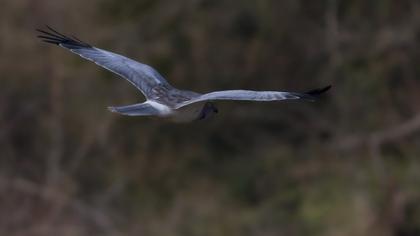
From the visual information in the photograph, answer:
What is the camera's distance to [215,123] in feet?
45.7

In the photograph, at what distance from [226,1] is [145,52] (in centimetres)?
89

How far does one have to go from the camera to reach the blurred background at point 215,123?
43.2 ft

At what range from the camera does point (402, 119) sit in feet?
44.5

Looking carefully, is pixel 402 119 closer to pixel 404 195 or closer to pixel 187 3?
pixel 404 195

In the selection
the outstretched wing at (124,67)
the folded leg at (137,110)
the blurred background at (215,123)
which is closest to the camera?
the folded leg at (137,110)

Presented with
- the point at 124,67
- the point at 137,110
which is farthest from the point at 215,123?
the point at 137,110

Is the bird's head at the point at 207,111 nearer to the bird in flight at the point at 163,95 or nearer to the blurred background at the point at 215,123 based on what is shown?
the bird in flight at the point at 163,95

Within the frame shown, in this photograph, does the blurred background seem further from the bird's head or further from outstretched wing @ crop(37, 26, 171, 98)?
the bird's head

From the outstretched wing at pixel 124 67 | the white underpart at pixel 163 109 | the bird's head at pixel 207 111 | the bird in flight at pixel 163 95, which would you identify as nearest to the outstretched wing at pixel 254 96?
the bird in flight at pixel 163 95

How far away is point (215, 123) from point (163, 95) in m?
7.07

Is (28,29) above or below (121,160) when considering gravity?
above

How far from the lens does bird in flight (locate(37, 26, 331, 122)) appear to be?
6.19 m

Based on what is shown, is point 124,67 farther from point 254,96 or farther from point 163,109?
point 254,96

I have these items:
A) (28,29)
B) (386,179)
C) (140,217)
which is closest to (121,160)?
(140,217)
